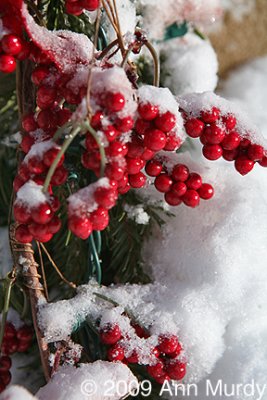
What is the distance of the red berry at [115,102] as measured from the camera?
1.24ft

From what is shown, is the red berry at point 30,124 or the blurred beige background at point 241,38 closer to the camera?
the red berry at point 30,124

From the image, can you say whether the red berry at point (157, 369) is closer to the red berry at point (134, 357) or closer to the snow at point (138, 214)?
the red berry at point (134, 357)

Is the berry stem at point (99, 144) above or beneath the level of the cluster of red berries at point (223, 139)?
above

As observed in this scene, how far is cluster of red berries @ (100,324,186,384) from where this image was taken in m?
0.51

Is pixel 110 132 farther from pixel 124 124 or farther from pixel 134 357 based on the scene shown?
pixel 134 357

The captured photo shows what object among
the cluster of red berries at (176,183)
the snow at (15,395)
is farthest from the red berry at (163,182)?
the snow at (15,395)

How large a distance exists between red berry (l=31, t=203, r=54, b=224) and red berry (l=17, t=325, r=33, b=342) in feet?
0.85

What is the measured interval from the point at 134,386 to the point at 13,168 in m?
0.34

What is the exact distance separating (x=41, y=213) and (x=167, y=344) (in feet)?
0.70

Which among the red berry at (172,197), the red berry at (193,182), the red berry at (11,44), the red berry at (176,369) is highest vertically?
the red berry at (11,44)

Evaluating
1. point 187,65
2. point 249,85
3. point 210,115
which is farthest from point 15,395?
point 249,85

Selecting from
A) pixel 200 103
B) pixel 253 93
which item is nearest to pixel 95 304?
pixel 200 103

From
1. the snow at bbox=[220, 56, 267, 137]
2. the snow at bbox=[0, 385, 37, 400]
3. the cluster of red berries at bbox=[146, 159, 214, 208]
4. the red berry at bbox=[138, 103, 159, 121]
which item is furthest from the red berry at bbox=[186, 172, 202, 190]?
the snow at bbox=[220, 56, 267, 137]

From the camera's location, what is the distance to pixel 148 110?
0.41m
